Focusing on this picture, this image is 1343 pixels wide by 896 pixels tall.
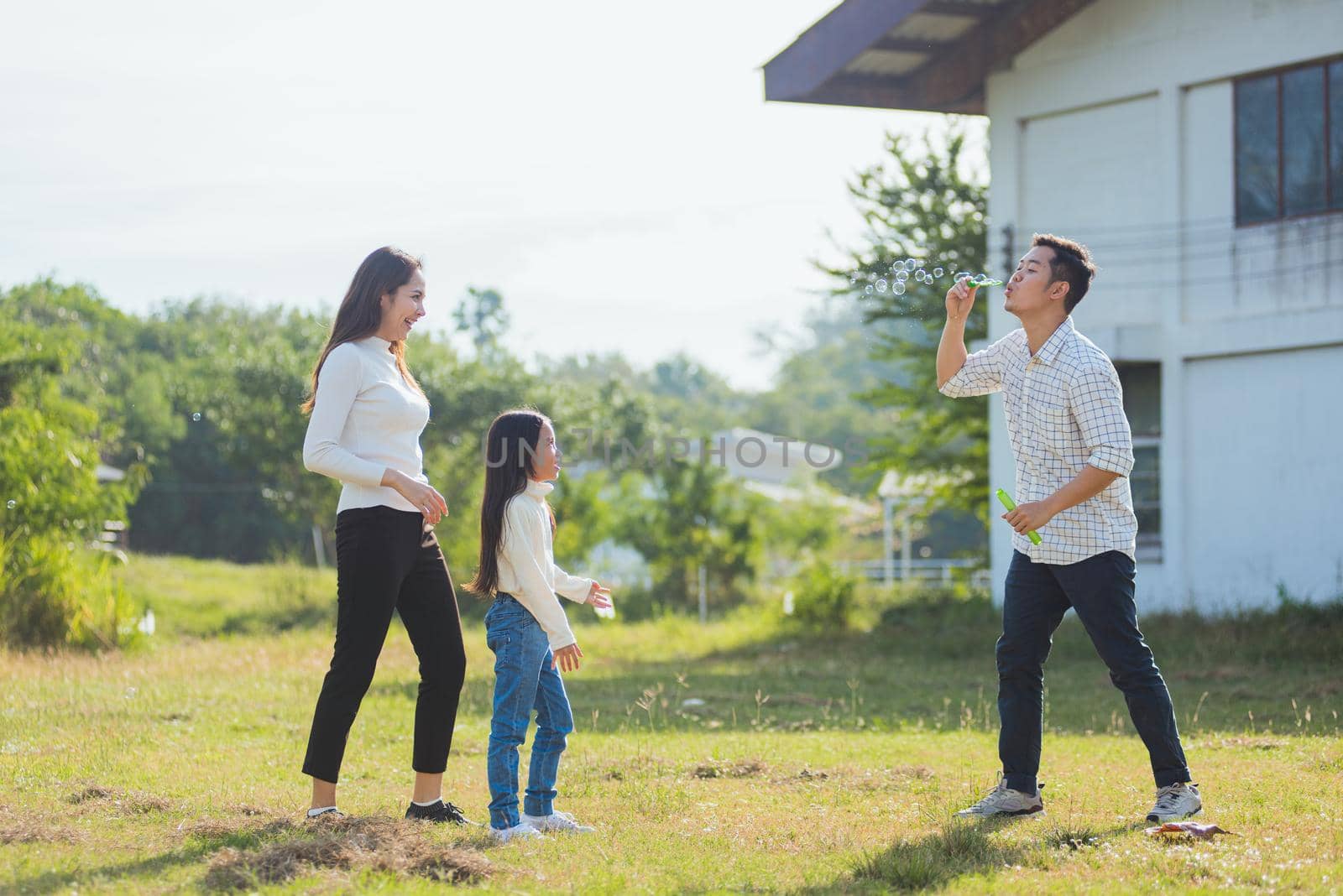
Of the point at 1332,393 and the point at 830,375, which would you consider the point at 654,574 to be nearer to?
the point at 1332,393

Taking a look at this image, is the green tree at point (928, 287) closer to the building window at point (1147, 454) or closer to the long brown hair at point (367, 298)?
the building window at point (1147, 454)

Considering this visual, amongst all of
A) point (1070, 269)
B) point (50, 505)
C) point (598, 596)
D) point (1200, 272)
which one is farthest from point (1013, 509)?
point (50, 505)

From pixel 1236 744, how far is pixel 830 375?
82994 mm

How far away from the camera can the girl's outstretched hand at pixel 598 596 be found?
554cm

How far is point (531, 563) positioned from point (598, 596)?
40cm

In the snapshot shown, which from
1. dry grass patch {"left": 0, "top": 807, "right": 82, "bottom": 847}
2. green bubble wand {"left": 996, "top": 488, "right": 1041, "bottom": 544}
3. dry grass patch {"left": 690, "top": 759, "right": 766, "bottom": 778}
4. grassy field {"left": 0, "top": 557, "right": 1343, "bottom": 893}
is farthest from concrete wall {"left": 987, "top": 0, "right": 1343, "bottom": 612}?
dry grass patch {"left": 0, "top": 807, "right": 82, "bottom": 847}

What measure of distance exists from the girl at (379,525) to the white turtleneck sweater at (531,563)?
0.91ft

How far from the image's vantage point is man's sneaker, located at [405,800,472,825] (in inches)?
214

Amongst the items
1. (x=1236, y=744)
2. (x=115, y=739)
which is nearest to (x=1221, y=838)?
(x=1236, y=744)

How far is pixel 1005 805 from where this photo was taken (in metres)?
5.55

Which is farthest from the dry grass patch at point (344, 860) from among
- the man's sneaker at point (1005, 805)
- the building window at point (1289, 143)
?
the building window at point (1289, 143)

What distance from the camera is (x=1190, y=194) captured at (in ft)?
51.5

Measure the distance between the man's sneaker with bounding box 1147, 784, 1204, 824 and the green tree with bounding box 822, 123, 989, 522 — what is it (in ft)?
42.8

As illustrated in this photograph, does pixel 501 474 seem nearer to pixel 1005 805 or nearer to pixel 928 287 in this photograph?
pixel 1005 805
